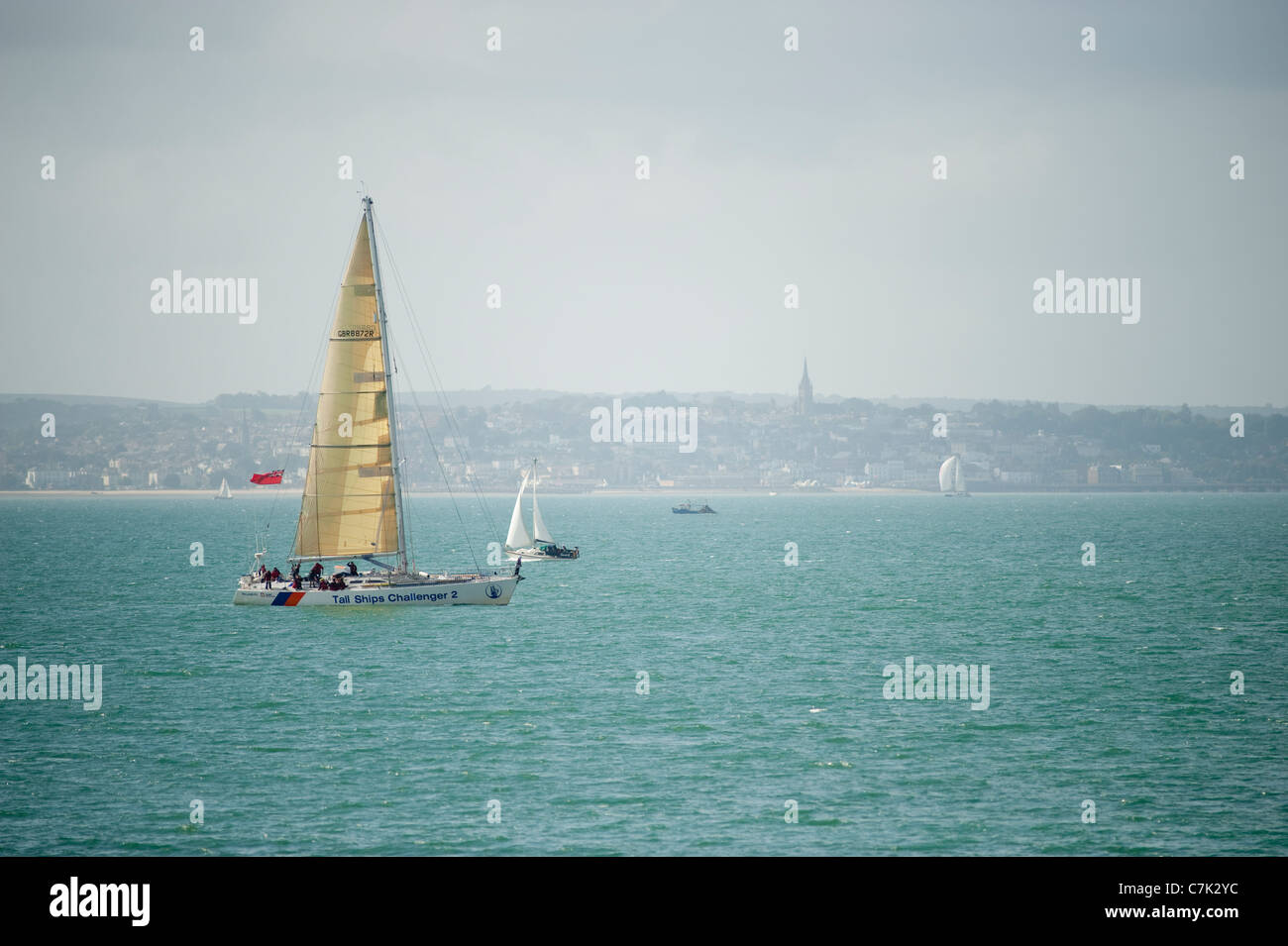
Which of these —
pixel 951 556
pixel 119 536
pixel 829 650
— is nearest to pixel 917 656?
pixel 829 650

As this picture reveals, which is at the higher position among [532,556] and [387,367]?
[387,367]

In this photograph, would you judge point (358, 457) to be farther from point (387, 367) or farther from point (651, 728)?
point (651, 728)

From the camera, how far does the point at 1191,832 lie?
25422 mm

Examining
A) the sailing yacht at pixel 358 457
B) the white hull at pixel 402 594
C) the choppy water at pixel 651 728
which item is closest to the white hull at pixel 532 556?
the choppy water at pixel 651 728

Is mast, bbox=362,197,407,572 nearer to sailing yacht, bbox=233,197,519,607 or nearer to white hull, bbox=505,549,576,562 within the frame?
sailing yacht, bbox=233,197,519,607

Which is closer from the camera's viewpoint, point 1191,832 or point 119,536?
point 1191,832

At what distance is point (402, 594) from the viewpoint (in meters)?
57.2

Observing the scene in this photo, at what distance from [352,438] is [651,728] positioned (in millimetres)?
25512

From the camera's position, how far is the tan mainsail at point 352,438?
55.3 metres

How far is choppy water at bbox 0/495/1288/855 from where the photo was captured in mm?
25703

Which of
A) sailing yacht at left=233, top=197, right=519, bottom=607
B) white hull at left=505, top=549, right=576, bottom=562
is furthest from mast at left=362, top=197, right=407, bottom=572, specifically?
white hull at left=505, top=549, right=576, bottom=562

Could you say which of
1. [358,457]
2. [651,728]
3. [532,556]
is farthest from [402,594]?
[532,556]
